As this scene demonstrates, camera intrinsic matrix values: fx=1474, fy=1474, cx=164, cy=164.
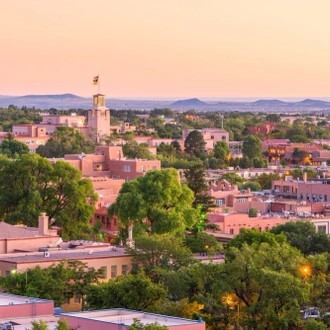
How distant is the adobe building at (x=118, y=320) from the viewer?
3688 centimetres

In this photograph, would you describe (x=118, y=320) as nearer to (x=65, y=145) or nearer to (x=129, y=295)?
(x=129, y=295)

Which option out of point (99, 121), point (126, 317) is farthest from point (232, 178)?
point (126, 317)

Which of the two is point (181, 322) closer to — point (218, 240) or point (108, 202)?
point (218, 240)

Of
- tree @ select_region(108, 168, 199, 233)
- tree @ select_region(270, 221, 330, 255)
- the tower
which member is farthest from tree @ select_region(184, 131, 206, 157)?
tree @ select_region(270, 221, 330, 255)

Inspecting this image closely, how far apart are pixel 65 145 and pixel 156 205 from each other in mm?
70072

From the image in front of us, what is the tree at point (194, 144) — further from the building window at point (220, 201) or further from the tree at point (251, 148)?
the building window at point (220, 201)

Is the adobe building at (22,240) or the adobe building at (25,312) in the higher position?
the adobe building at (25,312)

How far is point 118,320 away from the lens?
125 ft

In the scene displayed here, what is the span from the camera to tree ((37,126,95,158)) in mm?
139125

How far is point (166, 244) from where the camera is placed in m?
56.7

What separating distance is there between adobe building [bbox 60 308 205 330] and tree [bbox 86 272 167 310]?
23.6 ft

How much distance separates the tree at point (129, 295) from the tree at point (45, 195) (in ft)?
69.9

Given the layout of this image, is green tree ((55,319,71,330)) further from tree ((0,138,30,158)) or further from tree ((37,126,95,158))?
tree ((0,138,30,158))

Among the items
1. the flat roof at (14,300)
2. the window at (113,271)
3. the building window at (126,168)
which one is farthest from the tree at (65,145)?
the flat roof at (14,300)
